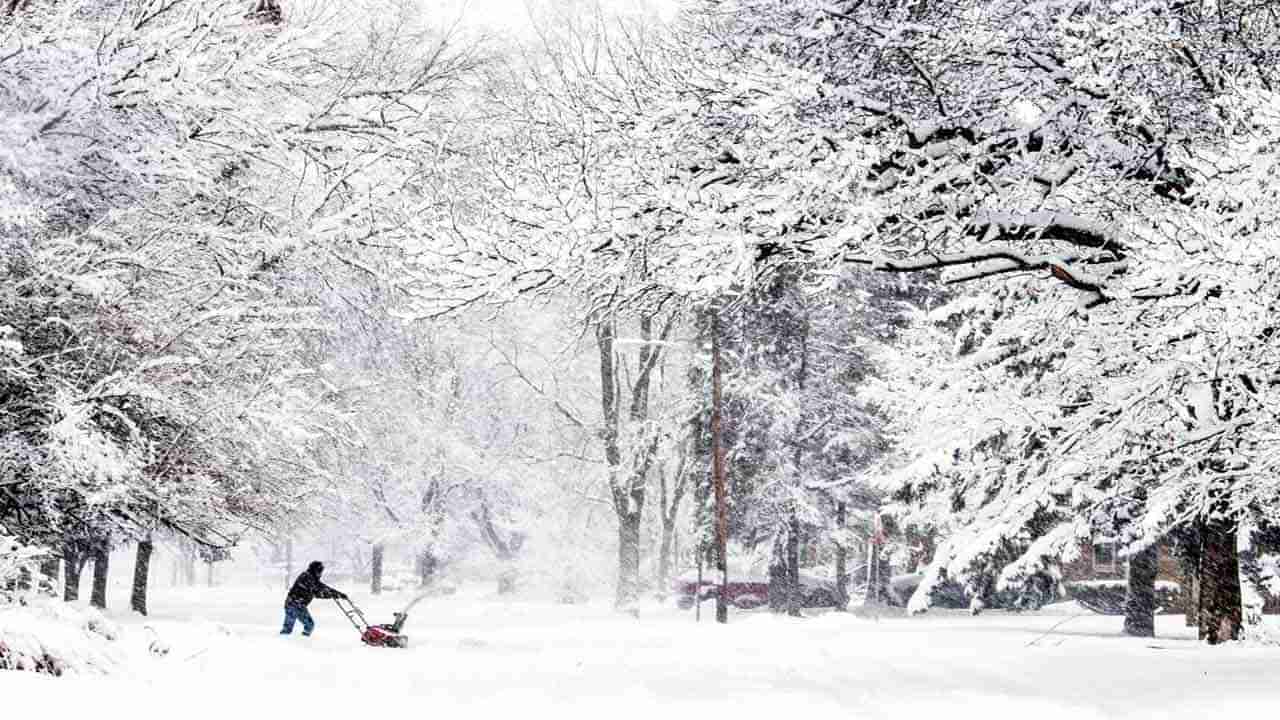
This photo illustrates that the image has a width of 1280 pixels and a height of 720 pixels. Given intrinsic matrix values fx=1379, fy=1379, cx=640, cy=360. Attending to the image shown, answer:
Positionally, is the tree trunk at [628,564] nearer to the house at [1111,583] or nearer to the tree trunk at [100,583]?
the house at [1111,583]

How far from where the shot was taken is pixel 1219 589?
18594 millimetres

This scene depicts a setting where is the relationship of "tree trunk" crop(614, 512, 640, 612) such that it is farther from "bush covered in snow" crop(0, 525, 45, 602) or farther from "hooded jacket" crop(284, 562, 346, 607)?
"bush covered in snow" crop(0, 525, 45, 602)

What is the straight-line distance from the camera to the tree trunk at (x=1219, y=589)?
18.2 metres

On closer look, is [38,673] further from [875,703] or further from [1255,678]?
[1255,678]

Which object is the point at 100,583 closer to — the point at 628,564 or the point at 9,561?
the point at 628,564

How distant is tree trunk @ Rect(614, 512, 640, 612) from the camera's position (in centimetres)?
3828

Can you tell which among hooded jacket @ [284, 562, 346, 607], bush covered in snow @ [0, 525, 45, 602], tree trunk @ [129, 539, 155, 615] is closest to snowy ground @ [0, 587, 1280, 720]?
hooded jacket @ [284, 562, 346, 607]

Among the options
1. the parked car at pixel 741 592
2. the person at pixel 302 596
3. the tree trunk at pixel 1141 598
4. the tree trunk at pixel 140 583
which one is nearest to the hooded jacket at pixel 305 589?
the person at pixel 302 596

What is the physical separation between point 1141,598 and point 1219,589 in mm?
6364

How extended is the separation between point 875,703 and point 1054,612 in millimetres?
30206

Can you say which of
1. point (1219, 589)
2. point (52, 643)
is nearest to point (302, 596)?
point (52, 643)

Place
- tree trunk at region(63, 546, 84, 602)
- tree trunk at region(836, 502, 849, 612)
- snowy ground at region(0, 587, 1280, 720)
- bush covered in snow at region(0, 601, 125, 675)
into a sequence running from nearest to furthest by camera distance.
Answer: snowy ground at region(0, 587, 1280, 720) → bush covered in snow at region(0, 601, 125, 675) → tree trunk at region(63, 546, 84, 602) → tree trunk at region(836, 502, 849, 612)

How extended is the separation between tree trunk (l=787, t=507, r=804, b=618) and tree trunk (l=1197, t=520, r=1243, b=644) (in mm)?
17573

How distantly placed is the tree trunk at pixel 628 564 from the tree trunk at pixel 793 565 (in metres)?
4.26
